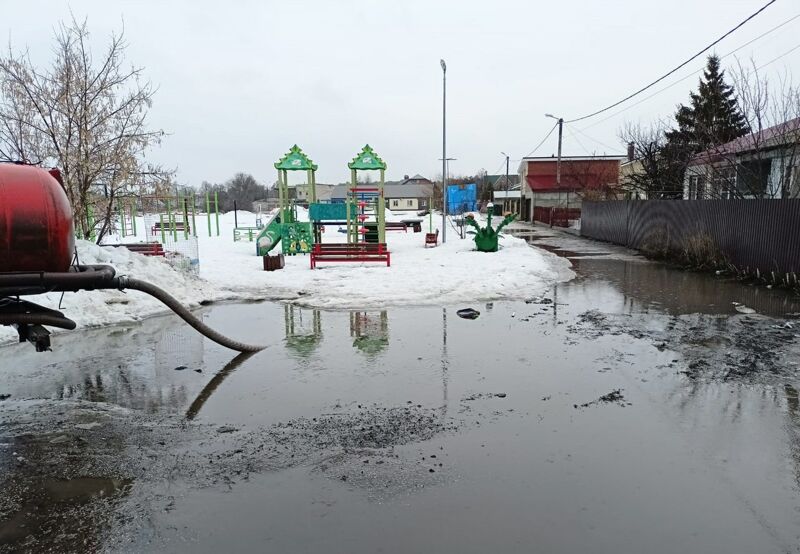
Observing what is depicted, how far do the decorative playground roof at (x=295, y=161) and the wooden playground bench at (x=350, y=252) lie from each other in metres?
3.98

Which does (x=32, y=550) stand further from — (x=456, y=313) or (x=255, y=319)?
(x=456, y=313)

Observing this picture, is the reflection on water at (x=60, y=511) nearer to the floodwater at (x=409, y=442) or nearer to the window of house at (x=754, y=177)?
the floodwater at (x=409, y=442)

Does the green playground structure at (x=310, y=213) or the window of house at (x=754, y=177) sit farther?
the green playground structure at (x=310, y=213)

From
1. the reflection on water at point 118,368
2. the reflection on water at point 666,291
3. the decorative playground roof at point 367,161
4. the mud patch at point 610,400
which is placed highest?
the decorative playground roof at point 367,161

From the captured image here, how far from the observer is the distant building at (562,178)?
4947 cm

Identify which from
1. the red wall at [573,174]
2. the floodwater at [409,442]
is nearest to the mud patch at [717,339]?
the floodwater at [409,442]

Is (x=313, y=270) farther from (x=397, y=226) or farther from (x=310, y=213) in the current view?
(x=397, y=226)

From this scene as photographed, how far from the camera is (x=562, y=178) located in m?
54.3

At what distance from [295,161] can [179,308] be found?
14102 mm

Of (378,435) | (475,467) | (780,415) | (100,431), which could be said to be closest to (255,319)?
(100,431)

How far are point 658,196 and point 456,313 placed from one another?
24.7 meters

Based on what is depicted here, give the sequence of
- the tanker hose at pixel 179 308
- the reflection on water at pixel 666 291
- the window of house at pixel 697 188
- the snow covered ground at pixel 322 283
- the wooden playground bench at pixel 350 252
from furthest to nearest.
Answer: the window of house at pixel 697 188, the wooden playground bench at pixel 350 252, the reflection on water at pixel 666 291, the snow covered ground at pixel 322 283, the tanker hose at pixel 179 308

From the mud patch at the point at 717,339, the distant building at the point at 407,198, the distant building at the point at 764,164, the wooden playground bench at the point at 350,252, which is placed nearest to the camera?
the mud patch at the point at 717,339

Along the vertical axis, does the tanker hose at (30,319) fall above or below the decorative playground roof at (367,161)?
below
